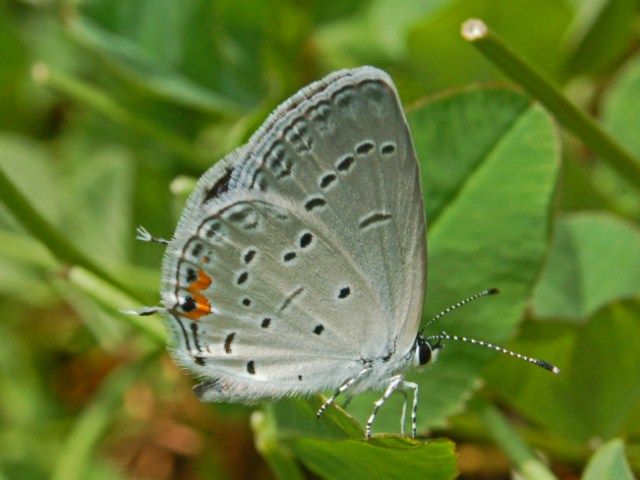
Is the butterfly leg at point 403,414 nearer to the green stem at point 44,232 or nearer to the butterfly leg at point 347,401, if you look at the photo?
the butterfly leg at point 347,401

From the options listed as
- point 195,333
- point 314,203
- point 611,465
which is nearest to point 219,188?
point 314,203

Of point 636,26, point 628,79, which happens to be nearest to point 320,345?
point 628,79

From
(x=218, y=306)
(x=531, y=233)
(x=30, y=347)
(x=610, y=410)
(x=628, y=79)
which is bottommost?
(x=610, y=410)

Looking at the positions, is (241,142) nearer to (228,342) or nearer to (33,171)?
(228,342)

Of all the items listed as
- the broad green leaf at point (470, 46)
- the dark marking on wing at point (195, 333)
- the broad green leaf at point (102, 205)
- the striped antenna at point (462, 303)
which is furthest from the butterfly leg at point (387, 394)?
the broad green leaf at point (102, 205)

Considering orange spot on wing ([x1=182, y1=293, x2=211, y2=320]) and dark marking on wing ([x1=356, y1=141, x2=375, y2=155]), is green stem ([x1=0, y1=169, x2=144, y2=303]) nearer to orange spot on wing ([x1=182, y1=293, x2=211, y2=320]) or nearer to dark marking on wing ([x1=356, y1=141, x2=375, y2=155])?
orange spot on wing ([x1=182, y1=293, x2=211, y2=320])

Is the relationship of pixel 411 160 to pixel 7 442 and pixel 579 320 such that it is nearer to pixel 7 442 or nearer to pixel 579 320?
pixel 579 320
